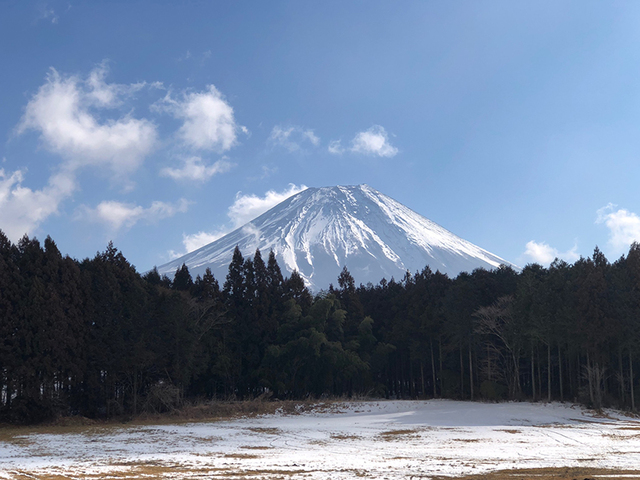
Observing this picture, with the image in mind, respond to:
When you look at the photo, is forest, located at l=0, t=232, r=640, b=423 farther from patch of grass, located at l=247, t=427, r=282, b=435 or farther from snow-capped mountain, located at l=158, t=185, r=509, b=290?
snow-capped mountain, located at l=158, t=185, r=509, b=290

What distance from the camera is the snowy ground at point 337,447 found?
13.3 meters

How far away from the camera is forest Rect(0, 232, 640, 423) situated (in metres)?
30.4

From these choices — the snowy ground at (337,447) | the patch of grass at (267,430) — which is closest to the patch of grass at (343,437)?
the snowy ground at (337,447)

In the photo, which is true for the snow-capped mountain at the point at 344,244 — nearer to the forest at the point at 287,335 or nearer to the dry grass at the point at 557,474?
the forest at the point at 287,335

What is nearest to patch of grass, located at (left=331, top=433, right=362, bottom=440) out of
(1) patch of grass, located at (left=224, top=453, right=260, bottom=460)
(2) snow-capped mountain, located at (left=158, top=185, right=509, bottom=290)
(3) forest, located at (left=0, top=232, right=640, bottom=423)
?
(1) patch of grass, located at (left=224, top=453, right=260, bottom=460)

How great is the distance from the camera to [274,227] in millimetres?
177375

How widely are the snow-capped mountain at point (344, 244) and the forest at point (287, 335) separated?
100m

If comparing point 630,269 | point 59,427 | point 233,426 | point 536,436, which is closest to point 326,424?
point 233,426

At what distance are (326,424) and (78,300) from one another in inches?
649

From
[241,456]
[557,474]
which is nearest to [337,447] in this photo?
[241,456]

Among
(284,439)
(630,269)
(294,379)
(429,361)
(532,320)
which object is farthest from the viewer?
(429,361)

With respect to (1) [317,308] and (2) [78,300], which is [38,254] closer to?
(2) [78,300]

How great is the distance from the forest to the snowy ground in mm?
5968

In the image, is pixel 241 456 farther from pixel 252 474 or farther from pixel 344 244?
pixel 344 244
